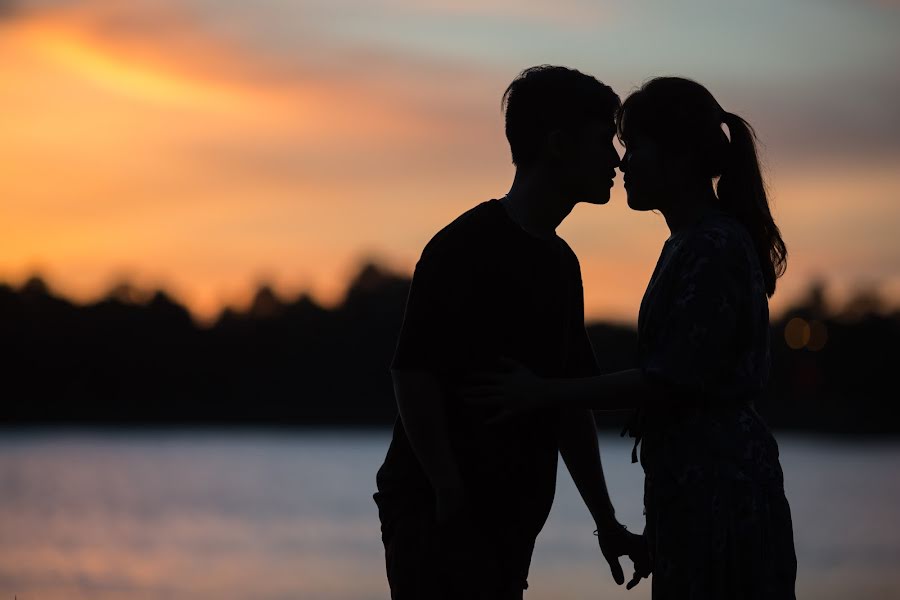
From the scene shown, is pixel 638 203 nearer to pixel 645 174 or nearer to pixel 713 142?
pixel 645 174

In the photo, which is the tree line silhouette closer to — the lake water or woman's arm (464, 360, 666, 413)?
the lake water

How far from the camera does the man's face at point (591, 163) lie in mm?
3748

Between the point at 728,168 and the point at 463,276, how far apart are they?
852mm

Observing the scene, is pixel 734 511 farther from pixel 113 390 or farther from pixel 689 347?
pixel 113 390

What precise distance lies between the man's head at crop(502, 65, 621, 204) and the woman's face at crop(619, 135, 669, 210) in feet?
0.23

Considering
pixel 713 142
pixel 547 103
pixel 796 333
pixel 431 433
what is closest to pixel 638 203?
pixel 713 142

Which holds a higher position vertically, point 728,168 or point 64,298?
point 64,298

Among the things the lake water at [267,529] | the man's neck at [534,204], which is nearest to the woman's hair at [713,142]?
the man's neck at [534,204]

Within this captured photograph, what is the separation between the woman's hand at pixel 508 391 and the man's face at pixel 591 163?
555 millimetres

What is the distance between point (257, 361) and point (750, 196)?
80483mm

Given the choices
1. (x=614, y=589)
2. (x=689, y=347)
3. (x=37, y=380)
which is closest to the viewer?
(x=689, y=347)

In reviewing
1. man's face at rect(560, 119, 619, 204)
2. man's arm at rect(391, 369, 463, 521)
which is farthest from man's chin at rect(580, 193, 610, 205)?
man's arm at rect(391, 369, 463, 521)

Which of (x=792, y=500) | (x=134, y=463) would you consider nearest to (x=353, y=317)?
(x=134, y=463)

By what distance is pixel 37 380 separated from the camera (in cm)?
8306
